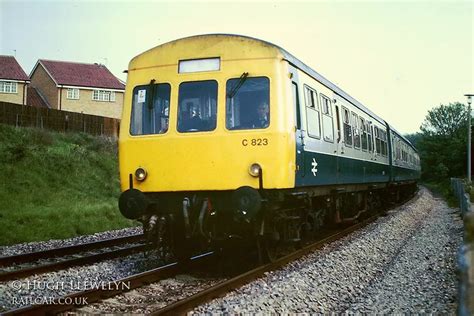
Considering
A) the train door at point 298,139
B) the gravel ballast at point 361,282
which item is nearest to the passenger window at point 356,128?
the gravel ballast at point 361,282

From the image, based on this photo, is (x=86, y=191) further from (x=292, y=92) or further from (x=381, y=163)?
(x=292, y=92)

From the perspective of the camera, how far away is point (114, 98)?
4966 cm

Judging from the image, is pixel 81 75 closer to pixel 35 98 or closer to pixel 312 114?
pixel 35 98

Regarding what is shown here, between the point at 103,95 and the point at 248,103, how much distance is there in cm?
4296

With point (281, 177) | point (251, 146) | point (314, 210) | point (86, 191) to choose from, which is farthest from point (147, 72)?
point (86, 191)

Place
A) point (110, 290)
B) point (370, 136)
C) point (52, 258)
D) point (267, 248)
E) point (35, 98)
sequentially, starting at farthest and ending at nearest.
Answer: point (35, 98)
point (370, 136)
point (52, 258)
point (267, 248)
point (110, 290)

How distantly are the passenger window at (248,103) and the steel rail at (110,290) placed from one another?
Answer: 7.32 ft

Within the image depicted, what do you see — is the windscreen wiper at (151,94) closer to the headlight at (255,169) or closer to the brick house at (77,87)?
the headlight at (255,169)

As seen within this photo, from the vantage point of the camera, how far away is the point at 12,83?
1620 inches

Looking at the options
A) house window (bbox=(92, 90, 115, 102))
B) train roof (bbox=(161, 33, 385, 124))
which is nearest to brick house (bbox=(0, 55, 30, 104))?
house window (bbox=(92, 90, 115, 102))

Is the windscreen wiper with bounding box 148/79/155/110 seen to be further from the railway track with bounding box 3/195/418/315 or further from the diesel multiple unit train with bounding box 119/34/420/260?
the railway track with bounding box 3/195/418/315

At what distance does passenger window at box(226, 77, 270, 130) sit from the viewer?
307 inches

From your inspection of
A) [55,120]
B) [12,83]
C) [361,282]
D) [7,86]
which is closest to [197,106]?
[361,282]

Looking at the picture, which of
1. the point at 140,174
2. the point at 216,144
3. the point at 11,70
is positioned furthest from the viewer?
the point at 11,70
